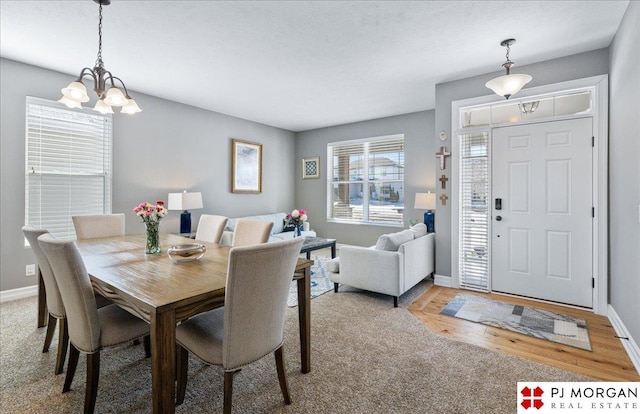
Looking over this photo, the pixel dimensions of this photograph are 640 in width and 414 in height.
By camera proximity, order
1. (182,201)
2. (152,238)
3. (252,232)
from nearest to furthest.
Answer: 1. (152,238)
2. (252,232)
3. (182,201)

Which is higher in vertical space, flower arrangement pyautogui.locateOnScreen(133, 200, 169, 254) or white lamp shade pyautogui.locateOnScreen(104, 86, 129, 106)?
white lamp shade pyautogui.locateOnScreen(104, 86, 129, 106)

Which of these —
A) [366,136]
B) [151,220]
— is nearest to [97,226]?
[151,220]

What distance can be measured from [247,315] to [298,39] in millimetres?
2444

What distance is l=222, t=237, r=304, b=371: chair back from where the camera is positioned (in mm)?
1389

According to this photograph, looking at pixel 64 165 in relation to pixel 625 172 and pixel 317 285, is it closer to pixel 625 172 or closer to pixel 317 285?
pixel 317 285

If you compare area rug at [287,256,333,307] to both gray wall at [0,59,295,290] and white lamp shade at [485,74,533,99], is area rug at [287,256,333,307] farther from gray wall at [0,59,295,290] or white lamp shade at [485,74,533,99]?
white lamp shade at [485,74,533,99]

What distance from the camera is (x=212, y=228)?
3.14m

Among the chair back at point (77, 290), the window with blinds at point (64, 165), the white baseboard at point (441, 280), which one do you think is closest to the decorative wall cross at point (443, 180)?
the white baseboard at point (441, 280)

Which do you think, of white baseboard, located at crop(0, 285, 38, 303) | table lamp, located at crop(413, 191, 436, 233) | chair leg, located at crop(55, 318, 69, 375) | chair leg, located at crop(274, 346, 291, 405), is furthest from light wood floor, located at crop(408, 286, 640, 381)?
white baseboard, located at crop(0, 285, 38, 303)

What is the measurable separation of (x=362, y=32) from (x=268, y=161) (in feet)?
12.8

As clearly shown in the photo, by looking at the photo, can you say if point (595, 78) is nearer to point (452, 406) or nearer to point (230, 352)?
point (452, 406)

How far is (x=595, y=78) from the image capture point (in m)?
3.03

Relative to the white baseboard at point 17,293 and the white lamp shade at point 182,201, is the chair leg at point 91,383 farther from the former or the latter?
the white lamp shade at point 182,201

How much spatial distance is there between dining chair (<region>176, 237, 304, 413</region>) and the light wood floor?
1.75 m
